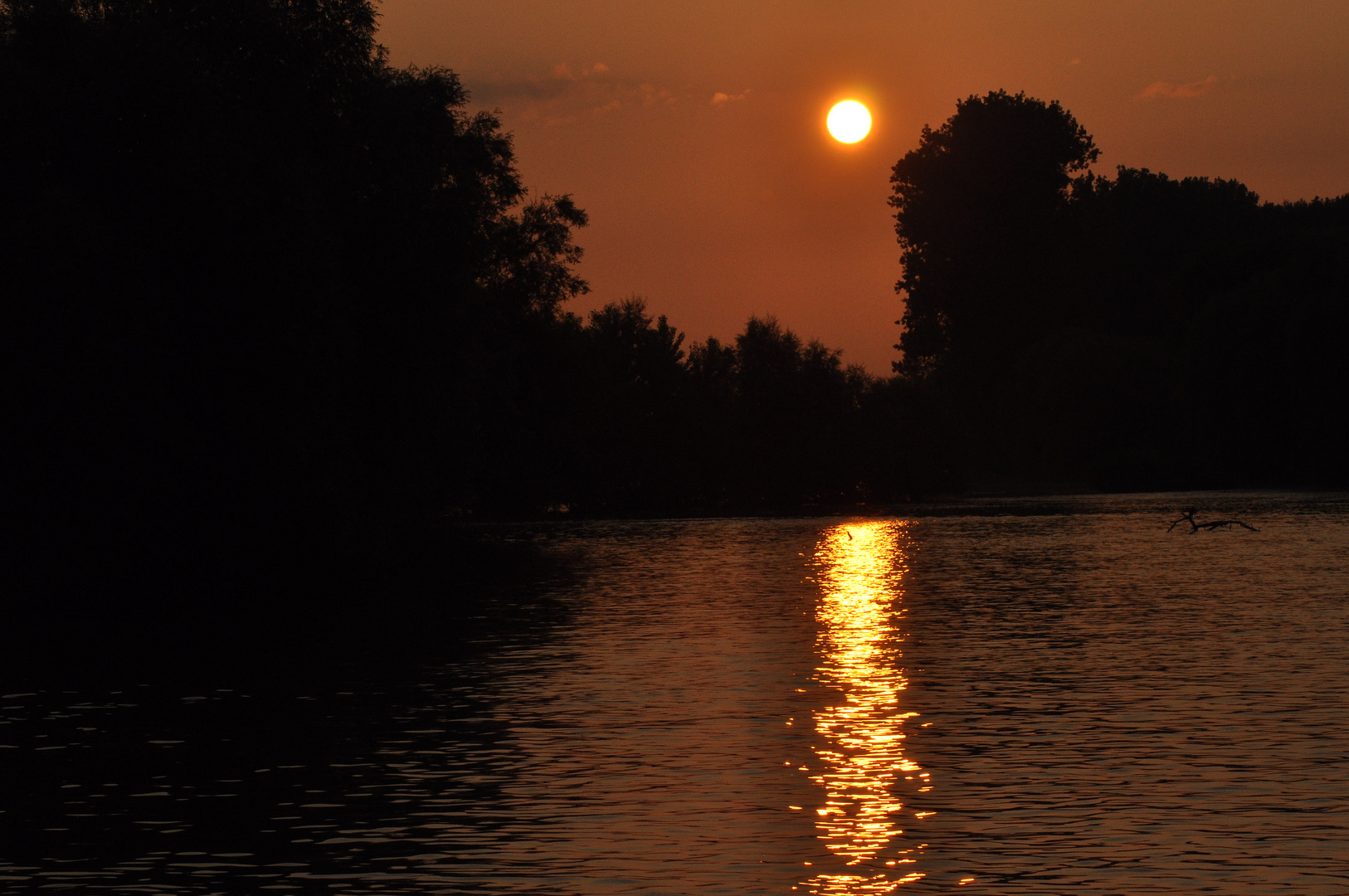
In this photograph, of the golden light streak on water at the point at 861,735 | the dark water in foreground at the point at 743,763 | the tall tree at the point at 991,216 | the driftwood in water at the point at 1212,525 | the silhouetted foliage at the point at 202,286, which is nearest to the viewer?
the dark water in foreground at the point at 743,763

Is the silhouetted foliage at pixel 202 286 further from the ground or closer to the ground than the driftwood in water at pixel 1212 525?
further from the ground

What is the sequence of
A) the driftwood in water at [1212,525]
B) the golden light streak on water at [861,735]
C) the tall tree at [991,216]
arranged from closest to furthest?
the golden light streak on water at [861,735], the driftwood in water at [1212,525], the tall tree at [991,216]

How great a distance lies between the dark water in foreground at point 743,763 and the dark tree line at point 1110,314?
7857 centimetres

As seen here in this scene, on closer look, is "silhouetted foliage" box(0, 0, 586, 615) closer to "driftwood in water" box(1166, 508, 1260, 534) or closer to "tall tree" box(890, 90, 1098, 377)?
"driftwood in water" box(1166, 508, 1260, 534)

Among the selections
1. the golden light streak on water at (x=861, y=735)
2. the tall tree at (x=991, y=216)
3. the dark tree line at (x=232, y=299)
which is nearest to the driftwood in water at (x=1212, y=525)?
the golden light streak on water at (x=861, y=735)

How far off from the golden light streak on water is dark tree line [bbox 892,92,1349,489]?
240ft

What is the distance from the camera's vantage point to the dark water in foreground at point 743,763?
1372 cm

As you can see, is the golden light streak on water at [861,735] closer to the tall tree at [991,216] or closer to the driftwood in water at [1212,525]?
the driftwood in water at [1212,525]

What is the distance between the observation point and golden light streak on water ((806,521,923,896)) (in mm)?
13875

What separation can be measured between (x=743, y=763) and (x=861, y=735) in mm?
2495

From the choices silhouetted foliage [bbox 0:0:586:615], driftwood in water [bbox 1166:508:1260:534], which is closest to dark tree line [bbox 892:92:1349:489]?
driftwood in water [bbox 1166:508:1260:534]

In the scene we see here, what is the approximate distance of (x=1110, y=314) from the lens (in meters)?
169

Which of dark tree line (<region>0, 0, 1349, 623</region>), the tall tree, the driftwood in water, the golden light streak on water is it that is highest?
the tall tree

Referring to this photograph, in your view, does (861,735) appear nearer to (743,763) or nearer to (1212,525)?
(743,763)
